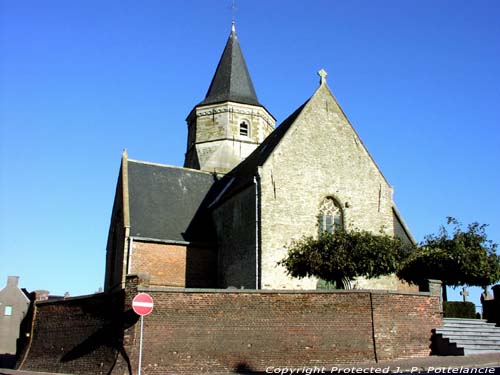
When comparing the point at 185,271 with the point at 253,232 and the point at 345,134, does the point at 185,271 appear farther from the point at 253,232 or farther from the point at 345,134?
the point at 345,134

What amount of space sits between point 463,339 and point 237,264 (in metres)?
9.94

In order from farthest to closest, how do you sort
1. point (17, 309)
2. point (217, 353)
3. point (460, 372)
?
point (17, 309)
point (217, 353)
point (460, 372)

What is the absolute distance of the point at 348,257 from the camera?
18.0 metres

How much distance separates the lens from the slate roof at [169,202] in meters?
24.8

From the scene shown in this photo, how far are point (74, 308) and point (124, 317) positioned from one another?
2442 mm

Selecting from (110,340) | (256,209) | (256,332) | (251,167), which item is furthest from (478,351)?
(251,167)

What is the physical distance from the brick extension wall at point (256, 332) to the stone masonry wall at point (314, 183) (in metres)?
5.61

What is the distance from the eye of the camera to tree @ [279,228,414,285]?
709 inches

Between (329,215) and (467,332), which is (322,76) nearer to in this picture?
(329,215)

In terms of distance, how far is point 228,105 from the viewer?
34750mm

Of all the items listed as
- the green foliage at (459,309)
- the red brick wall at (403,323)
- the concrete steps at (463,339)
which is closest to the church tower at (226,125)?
the green foliage at (459,309)

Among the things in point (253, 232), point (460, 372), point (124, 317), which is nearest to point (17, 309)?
point (253, 232)

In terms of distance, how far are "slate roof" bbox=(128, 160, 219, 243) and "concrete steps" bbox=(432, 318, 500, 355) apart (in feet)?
40.8

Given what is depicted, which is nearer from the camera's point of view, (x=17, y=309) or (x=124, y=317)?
(x=124, y=317)
